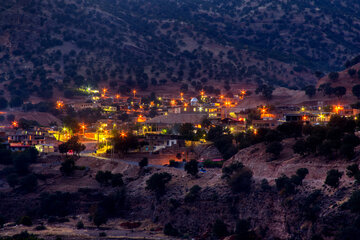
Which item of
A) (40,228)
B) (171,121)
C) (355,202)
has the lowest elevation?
(40,228)

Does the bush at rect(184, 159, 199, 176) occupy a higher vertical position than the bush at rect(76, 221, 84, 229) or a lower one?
higher

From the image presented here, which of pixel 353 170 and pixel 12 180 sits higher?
pixel 353 170

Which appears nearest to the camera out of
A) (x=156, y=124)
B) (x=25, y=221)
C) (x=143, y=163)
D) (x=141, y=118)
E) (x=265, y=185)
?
(x=265, y=185)

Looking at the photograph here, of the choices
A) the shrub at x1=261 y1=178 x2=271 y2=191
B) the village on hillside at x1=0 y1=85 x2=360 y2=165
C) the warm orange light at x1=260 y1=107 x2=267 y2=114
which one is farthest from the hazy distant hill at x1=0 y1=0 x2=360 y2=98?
the shrub at x1=261 y1=178 x2=271 y2=191

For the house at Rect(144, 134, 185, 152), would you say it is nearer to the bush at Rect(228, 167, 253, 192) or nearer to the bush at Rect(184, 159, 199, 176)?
the bush at Rect(184, 159, 199, 176)

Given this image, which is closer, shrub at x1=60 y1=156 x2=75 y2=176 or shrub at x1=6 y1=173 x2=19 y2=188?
shrub at x1=6 y1=173 x2=19 y2=188

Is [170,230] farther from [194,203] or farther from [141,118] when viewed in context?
[141,118]

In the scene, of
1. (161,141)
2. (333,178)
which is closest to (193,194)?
(333,178)
